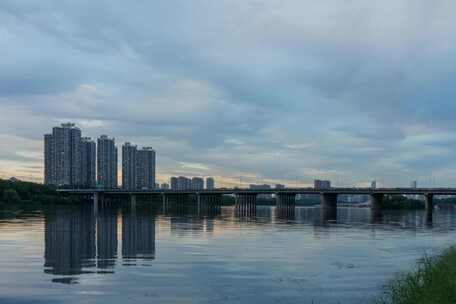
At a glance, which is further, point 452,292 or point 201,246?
point 201,246

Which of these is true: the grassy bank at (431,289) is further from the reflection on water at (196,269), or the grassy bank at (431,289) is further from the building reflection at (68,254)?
the building reflection at (68,254)

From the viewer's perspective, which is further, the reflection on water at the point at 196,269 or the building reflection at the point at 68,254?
the building reflection at the point at 68,254

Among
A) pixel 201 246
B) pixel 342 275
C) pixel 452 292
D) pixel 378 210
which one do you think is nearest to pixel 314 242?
pixel 201 246

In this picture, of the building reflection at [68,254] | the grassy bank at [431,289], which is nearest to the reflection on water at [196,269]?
the building reflection at [68,254]

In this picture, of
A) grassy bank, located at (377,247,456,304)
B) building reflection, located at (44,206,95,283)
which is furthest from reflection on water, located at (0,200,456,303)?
grassy bank, located at (377,247,456,304)

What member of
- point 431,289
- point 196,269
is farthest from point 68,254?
point 431,289

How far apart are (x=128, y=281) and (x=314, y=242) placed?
31378 mm

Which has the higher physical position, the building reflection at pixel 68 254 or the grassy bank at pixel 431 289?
the grassy bank at pixel 431 289

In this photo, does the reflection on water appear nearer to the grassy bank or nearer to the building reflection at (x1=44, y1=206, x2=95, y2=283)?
the building reflection at (x1=44, y1=206, x2=95, y2=283)

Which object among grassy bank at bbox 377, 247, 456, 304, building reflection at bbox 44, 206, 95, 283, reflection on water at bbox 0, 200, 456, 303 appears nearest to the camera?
grassy bank at bbox 377, 247, 456, 304

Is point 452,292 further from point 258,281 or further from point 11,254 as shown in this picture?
point 11,254

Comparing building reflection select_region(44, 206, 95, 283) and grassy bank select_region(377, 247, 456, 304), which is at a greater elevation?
grassy bank select_region(377, 247, 456, 304)

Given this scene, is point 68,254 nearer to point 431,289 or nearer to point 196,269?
point 196,269

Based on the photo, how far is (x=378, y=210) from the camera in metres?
195
